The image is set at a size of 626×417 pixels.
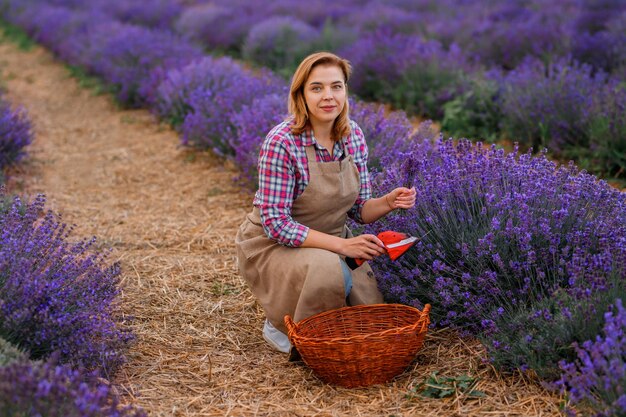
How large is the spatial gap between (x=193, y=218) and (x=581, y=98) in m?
2.88

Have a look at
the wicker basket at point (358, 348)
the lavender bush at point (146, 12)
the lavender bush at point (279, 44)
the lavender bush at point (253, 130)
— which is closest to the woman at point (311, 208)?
the wicker basket at point (358, 348)

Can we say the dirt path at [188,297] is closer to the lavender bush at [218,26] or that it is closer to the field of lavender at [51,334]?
the field of lavender at [51,334]

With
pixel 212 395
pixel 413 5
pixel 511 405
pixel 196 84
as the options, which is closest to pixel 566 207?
pixel 511 405

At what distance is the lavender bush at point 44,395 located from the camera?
1.88 m

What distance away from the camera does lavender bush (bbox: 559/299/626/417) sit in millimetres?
1965

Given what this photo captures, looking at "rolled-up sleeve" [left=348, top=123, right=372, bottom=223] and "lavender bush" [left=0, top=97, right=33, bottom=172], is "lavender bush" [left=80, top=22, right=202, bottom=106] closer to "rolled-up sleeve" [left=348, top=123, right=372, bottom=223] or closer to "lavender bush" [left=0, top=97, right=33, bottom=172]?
"lavender bush" [left=0, top=97, right=33, bottom=172]

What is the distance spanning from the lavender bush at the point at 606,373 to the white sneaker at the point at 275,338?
1117 mm

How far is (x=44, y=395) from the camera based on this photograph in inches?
Result: 75.0

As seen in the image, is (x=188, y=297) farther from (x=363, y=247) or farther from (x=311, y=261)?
(x=363, y=247)

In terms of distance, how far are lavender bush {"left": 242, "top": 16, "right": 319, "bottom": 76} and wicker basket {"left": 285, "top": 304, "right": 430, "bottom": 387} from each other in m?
6.64

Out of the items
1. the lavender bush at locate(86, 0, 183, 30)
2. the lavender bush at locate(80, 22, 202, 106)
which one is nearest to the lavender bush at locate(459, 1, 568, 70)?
the lavender bush at locate(80, 22, 202, 106)

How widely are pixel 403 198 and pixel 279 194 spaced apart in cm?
48

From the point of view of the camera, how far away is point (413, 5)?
481 inches

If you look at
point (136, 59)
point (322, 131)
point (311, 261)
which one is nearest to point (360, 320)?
point (311, 261)
